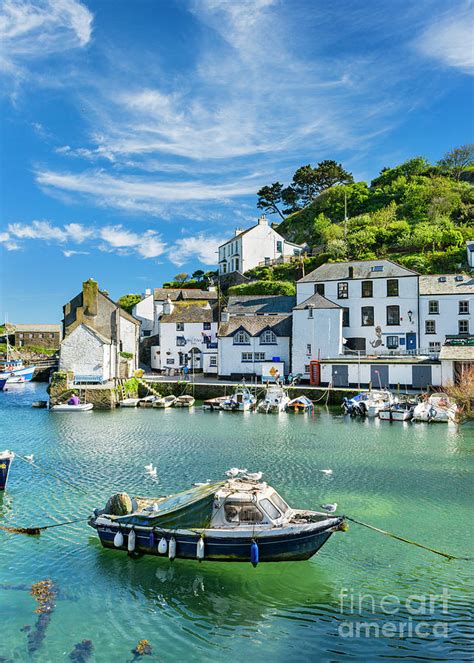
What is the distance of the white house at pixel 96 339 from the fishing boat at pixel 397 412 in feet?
92.1

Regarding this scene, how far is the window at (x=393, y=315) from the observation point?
53.4 m

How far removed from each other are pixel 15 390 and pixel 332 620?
66808 millimetres

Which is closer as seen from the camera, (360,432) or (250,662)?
(250,662)

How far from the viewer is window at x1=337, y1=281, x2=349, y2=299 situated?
55.7 metres

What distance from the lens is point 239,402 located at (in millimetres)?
46750

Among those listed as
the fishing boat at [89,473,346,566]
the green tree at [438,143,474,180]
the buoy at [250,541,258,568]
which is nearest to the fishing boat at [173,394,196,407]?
the fishing boat at [89,473,346,566]

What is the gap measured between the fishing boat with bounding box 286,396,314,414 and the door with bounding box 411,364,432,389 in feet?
31.4

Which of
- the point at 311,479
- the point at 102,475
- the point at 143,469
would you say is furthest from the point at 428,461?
the point at 102,475

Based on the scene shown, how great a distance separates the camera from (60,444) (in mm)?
31734

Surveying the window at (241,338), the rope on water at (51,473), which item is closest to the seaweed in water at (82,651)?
the rope on water at (51,473)

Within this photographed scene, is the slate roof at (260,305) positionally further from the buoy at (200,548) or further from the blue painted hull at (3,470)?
the buoy at (200,548)

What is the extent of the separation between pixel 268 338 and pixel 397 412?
2004 centimetres

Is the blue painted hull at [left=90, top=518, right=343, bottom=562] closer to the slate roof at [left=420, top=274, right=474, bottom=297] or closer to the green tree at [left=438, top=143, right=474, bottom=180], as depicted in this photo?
the slate roof at [left=420, top=274, right=474, bottom=297]

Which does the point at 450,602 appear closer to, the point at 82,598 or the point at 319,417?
the point at 82,598
